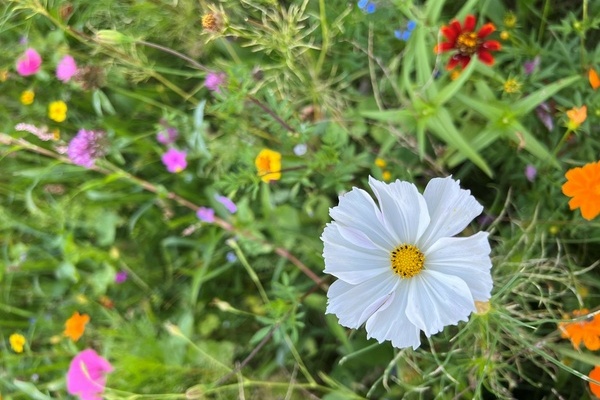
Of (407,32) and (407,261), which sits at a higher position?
(407,32)

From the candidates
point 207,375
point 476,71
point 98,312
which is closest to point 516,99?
point 476,71

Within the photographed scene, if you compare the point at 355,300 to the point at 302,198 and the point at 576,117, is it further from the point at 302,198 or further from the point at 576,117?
the point at 302,198

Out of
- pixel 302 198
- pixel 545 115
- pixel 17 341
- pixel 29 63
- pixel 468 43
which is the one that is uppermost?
pixel 468 43

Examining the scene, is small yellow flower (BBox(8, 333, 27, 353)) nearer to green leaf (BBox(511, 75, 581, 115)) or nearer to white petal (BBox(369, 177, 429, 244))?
white petal (BBox(369, 177, 429, 244))

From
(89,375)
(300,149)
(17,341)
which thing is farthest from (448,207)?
(17,341)

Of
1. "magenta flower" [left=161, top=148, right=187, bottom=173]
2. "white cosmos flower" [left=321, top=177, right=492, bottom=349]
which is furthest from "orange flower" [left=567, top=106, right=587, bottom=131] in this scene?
"magenta flower" [left=161, top=148, right=187, bottom=173]

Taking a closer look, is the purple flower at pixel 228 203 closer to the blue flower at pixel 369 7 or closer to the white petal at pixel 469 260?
the blue flower at pixel 369 7
